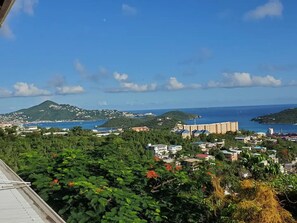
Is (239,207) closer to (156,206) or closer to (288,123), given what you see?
(156,206)

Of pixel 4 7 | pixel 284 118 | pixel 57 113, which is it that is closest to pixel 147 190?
pixel 4 7

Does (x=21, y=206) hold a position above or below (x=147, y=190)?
above

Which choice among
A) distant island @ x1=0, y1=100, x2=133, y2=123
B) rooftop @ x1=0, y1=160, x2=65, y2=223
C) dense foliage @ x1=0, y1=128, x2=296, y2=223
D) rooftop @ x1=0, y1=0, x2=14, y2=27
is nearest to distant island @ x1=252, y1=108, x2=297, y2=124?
distant island @ x1=0, y1=100, x2=133, y2=123

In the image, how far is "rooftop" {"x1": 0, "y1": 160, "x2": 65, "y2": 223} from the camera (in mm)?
2537

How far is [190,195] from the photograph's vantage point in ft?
11.5

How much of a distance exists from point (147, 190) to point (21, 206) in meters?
1.26

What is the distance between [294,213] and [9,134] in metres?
12.8

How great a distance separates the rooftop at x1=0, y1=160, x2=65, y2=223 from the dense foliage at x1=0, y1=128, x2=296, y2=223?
0.19 meters

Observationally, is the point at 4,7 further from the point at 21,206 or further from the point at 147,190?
the point at 147,190

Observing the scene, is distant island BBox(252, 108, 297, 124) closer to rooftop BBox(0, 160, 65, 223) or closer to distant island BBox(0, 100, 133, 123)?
distant island BBox(0, 100, 133, 123)

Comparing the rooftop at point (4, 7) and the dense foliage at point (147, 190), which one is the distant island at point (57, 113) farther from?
the rooftop at point (4, 7)

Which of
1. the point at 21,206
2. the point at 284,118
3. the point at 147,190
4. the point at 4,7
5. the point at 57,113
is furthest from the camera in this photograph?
the point at 57,113

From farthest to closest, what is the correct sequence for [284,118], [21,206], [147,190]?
[284,118]
[147,190]
[21,206]

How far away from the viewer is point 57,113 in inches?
4855
